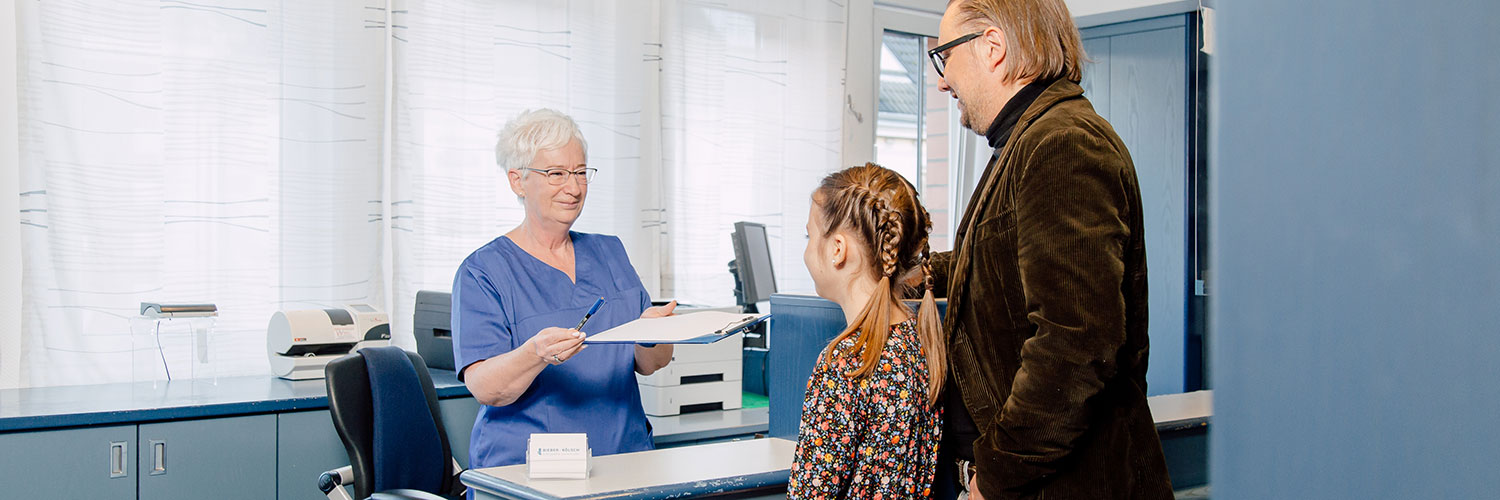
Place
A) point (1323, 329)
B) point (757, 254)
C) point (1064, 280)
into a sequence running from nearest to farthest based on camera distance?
point (1323, 329) → point (1064, 280) → point (757, 254)

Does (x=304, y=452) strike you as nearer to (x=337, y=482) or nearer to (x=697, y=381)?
(x=337, y=482)

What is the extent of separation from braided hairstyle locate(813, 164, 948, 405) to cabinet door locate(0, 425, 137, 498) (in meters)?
1.72

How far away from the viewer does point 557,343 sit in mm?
1824

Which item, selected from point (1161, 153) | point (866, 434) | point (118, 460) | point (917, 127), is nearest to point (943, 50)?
point (866, 434)

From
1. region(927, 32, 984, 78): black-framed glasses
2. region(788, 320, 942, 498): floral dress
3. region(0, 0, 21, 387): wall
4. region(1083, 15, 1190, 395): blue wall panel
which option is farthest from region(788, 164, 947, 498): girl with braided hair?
Answer: region(1083, 15, 1190, 395): blue wall panel

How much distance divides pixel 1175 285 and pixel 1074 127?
3289 millimetres

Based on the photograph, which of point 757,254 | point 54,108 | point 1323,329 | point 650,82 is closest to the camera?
point 1323,329

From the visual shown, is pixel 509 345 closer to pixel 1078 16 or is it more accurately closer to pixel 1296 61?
pixel 1296 61

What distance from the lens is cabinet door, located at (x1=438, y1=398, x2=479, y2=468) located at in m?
2.83

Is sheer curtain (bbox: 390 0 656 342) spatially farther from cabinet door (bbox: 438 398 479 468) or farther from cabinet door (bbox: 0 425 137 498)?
cabinet door (bbox: 0 425 137 498)

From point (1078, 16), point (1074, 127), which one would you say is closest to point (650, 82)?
point (1078, 16)

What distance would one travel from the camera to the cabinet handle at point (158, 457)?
2365 millimetres

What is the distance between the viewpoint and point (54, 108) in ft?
9.11

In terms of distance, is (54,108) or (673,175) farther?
(673,175)
